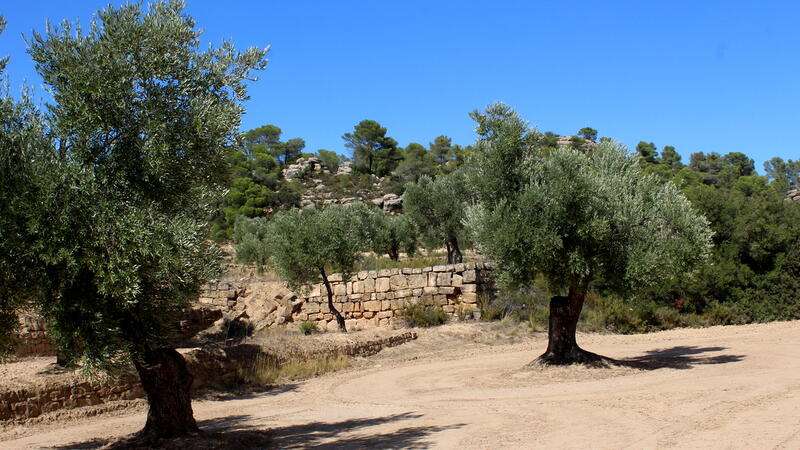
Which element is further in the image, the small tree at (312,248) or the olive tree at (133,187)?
the small tree at (312,248)

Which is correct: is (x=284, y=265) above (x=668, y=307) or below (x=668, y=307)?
→ above

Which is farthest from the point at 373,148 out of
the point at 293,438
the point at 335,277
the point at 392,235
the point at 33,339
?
the point at 293,438

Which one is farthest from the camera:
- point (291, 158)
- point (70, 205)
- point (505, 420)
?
point (291, 158)

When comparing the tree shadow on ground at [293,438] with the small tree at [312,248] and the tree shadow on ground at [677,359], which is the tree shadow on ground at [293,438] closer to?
the tree shadow on ground at [677,359]

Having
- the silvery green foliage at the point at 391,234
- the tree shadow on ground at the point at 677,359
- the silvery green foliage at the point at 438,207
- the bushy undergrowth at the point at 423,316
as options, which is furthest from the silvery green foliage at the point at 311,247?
the silvery green foliage at the point at 391,234

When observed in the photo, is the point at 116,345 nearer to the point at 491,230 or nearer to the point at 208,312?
the point at 491,230

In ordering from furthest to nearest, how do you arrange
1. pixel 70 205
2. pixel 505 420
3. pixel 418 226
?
pixel 418 226
pixel 505 420
pixel 70 205

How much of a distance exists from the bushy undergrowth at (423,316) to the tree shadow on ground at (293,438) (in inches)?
452

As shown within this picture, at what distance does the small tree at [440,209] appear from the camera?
3288cm

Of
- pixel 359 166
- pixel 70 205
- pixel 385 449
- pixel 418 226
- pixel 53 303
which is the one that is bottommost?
pixel 385 449

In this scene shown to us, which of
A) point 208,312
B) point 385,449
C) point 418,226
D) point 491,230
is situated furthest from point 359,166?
point 385,449

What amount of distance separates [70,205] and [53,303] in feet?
4.17

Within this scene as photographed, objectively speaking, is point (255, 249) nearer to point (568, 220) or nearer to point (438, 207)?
point (438, 207)

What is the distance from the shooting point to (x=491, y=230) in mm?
14055
